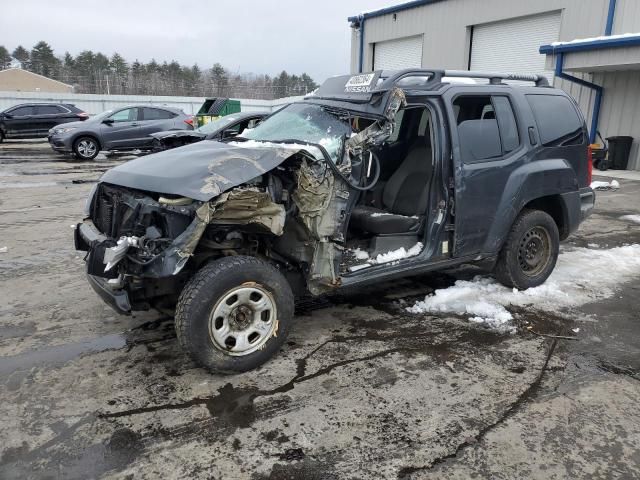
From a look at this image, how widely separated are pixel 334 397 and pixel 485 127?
2.76 meters

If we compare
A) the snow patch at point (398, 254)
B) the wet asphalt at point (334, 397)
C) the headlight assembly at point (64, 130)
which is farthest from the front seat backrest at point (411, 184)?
the headlight assembly at point (64, 130)

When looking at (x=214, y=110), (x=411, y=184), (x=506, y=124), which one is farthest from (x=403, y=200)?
(x=214, y=110)

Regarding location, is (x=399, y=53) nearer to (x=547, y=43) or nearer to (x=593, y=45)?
(x=547, y=43)

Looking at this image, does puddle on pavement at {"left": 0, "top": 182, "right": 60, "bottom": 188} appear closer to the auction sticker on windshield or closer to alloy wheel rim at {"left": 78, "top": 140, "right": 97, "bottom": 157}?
alloy wheel rim at {"left": 78, "top": 140, "right": 97, "bottom": 157}

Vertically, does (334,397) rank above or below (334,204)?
below

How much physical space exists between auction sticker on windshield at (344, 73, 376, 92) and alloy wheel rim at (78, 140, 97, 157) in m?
14.1

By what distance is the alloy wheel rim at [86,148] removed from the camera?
1627 centimetres

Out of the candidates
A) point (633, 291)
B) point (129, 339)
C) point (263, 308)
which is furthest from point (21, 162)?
point (633, 291)

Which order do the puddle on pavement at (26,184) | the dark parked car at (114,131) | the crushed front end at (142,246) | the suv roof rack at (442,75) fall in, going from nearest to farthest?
1. the crushed front end at (142,246)
2. the suv roof rack at (442,75)
3. the puddle on pavement at (26,184)
4. the dark parked car at (114,131)

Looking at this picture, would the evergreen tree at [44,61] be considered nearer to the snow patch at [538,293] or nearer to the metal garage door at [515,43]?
the metal garage door at [515,43]

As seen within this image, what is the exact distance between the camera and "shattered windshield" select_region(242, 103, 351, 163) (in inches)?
158

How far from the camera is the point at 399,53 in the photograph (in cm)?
2186

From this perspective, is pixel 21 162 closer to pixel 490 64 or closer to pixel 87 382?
pixel 87 382

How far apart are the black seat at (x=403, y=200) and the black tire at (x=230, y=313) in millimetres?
1237
